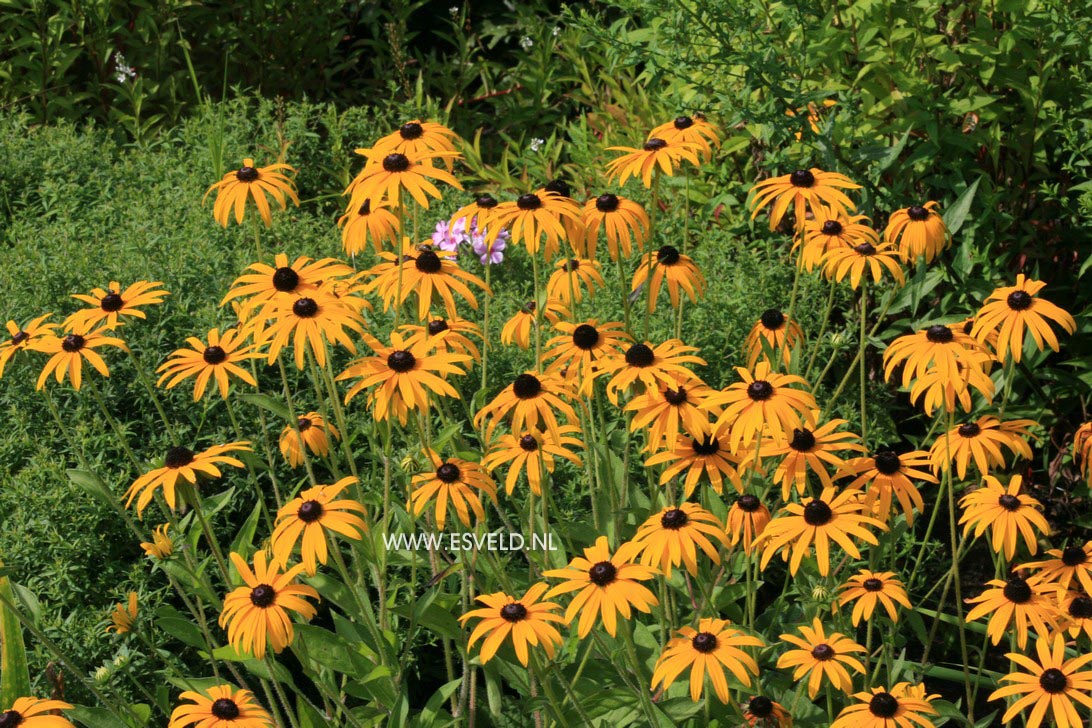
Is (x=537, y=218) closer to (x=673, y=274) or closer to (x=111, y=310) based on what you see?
(x=673, y=274)

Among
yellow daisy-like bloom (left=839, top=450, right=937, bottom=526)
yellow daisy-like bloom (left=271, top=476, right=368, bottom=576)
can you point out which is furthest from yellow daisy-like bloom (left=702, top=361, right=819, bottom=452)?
yellow daisy-like bloom (left=271, top=476, right=368, bottom=576)

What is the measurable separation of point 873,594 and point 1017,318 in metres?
0.57

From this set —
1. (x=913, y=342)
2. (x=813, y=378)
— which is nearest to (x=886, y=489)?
(x=913, y=342)

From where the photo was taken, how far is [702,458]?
2.30 metres

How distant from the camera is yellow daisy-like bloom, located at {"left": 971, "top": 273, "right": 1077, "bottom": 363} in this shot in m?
2.23

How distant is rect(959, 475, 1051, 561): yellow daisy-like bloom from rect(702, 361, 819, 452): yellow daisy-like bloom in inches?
14.9

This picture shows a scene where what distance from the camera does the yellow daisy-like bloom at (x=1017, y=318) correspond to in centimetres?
223

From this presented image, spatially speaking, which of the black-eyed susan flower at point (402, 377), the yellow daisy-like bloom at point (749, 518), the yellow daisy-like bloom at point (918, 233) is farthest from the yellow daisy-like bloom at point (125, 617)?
the yellow daisy-like bloom at point (918, 233)

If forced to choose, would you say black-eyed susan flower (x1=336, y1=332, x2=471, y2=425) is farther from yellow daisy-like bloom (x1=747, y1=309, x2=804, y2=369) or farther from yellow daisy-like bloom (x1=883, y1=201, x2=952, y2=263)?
yellow daisy-like bloom (x1=883, y1=201, x2=952, y2=263)

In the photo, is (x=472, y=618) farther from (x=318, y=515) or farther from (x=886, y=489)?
(x=886, y=489)

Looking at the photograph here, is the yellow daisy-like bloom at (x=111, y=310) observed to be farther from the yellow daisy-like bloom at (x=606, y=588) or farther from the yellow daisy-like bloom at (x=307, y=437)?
the yellow daisy-like bloom at (x=606, y=588)

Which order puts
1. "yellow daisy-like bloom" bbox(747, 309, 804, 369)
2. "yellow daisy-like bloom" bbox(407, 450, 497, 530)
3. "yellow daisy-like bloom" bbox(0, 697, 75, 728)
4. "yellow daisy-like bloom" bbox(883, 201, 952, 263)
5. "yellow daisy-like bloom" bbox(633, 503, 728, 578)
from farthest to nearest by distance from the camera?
1. "yellow daisy-like bloom" bbox(747, 309, 804, 369)
2. "yellow daisy-like bloom" bbox(883, 201, 952, 263)
3. "yellow daisy-like bloom" bbox(407, 450, 497, 530)
4. "yellow daisy-like bloom" bbox(633, 503, 728, 578)
5. "yellow daisy-like bloom" bbox(0, 697, 75, 728)

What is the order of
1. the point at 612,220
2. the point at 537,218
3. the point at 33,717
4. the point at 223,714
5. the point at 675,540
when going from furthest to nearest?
the point at 612,220 → the point at 537,218 → the point at 675,540 → the point at 223,714 → the point at 33,717

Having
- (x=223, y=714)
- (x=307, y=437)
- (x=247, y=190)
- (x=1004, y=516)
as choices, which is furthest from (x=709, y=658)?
(x=247, y=190)
